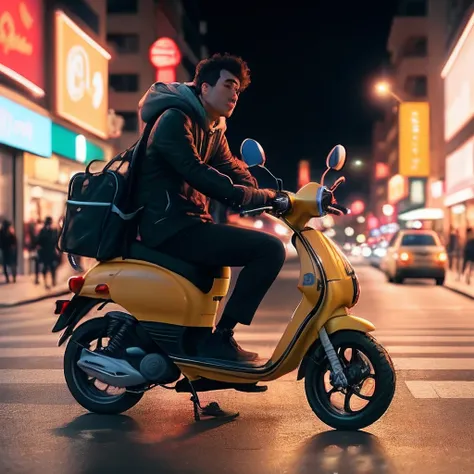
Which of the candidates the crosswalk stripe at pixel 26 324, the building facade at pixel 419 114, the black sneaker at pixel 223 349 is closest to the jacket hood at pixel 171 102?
the black sneaker at pixel 223 349

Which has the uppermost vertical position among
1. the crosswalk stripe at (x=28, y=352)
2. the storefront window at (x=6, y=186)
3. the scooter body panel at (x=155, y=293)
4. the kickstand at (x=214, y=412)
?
the storefront window at (x=6, y=186)

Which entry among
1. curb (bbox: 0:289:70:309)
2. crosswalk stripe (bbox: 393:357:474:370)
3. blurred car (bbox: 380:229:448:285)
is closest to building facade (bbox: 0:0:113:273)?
curb (bbox: 0:289:70:309)

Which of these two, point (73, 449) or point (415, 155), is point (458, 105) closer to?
point (415, 155)

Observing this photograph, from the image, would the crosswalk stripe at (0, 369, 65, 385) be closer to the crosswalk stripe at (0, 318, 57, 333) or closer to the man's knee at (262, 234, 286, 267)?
the man's knee at (262, 234, 286, 267)

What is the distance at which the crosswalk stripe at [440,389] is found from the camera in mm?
6113

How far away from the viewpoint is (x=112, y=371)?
5141 mm

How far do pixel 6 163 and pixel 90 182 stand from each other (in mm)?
21068

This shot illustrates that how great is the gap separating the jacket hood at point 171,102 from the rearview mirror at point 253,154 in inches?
14.6

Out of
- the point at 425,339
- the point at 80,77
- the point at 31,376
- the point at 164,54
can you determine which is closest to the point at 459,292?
the point at 425,339

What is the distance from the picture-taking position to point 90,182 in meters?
5.16

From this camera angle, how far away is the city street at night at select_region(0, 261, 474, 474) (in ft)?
13.9

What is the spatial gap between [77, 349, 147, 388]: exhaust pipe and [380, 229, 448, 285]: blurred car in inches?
730

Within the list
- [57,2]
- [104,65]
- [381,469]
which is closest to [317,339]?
[381,469]

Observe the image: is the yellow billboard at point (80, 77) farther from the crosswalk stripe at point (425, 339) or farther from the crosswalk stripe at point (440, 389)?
the crosswalk stripe at point (440, 389)
